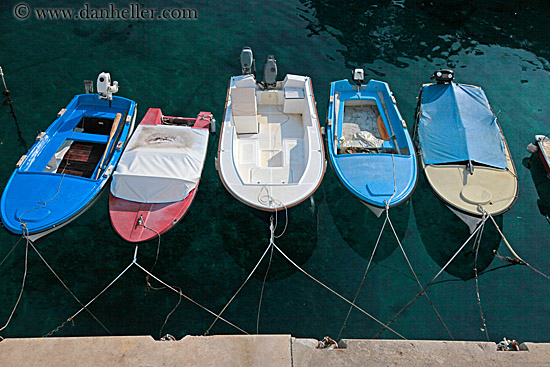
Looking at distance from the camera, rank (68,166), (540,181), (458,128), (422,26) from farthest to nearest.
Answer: (422,26), (540,181), (458,128), (68,166)

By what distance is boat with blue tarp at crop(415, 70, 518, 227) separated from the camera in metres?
11.1

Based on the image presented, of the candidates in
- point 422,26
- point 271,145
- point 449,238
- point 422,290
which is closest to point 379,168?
point 449,238

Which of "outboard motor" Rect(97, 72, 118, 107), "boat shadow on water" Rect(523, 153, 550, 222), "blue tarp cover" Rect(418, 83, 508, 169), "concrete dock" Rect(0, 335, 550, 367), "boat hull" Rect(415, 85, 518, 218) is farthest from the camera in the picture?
"outboard motor" Rect(97, 72, 118, 107)

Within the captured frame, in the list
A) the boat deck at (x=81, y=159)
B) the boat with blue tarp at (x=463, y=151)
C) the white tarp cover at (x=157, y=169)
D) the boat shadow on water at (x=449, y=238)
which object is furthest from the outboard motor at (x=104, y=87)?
the boat shadow on water at (x=449, y=238)

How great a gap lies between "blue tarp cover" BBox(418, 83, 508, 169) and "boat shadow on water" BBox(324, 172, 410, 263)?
212 centimetres

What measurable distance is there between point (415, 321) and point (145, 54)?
1572 centimetres

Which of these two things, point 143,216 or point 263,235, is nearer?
point 143,216

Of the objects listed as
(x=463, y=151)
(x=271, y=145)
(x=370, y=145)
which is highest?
(x=463, y=151)

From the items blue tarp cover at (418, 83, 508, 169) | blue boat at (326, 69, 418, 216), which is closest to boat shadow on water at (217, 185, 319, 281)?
blue boat at (326, 69, 418, 216)

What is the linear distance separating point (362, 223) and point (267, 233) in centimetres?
300

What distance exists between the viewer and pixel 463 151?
1204 centimetres

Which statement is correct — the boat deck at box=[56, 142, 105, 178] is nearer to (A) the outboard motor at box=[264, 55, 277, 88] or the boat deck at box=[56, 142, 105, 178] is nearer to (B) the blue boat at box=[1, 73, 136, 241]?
(B) the blue boat at box=[1, 73, 136, 241]

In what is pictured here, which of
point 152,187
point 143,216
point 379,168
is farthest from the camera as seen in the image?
point 379,168

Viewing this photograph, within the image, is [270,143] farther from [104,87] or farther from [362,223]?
[104,87]
